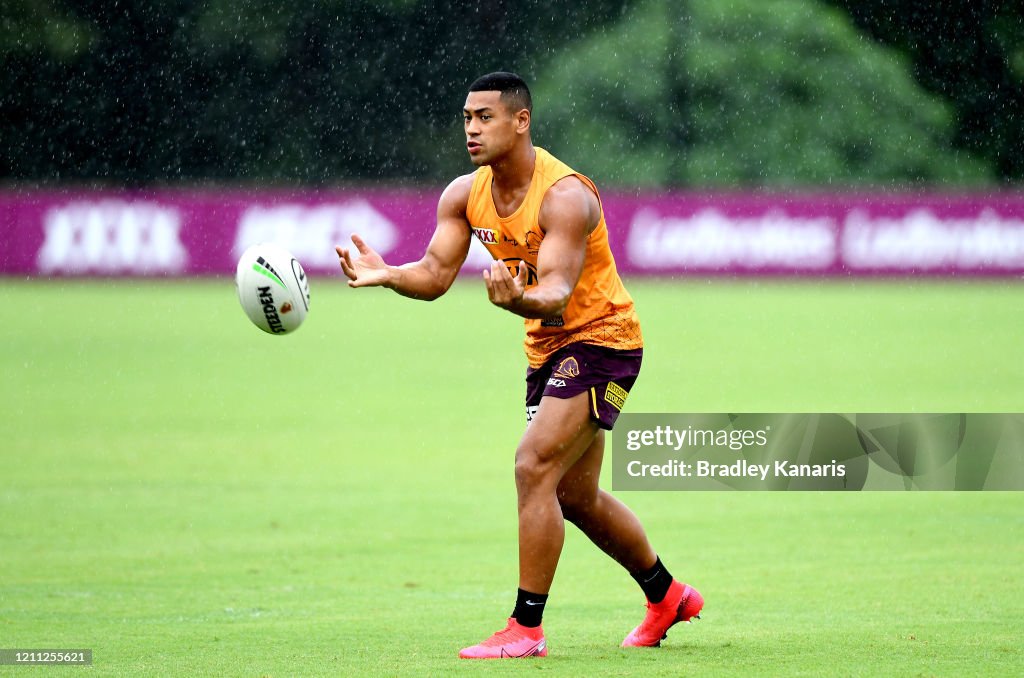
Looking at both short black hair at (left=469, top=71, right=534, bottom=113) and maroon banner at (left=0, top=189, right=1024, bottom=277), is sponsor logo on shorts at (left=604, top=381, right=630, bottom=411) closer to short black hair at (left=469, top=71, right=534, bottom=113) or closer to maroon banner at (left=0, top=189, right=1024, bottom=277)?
short black hair at (left=469, top=71, right=534, bottom=113)

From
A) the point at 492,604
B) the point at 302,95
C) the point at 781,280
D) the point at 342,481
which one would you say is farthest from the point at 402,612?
the point at 302,95

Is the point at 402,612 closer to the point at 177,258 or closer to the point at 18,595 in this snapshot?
the point at 18,595

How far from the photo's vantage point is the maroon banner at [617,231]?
3241 cm

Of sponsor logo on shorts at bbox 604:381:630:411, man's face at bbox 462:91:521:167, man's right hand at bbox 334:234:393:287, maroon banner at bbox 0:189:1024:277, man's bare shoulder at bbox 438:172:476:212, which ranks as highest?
man's face at bbox 462:91:521:167

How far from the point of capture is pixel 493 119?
7117 mm

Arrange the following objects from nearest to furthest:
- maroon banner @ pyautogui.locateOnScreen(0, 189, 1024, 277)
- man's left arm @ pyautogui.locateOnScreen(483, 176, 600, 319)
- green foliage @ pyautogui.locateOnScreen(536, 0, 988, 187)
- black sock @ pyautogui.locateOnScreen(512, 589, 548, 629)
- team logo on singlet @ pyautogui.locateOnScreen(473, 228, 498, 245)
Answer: man's left arm @ pyautogui.locateOnScreen(483, 176, 600, 319) → black sock @ pyautogui.locateOnScreen(512, 589, 548, 629) → team logo on singlet @ pyautogui.locateOnScreen(473, 228, 498, 245) → maroon banner @ pyautogui.locateOnScreen(0, 189, 1024, 277) → green foliage @ pyautogui.locateOnScreen(536, 0, 988, 187)

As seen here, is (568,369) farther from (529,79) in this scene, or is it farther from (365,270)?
(529,79)

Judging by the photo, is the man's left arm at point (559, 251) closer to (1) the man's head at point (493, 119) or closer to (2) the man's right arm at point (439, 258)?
(1) the man's head at point (493, 119)

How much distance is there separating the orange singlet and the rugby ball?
901 mm

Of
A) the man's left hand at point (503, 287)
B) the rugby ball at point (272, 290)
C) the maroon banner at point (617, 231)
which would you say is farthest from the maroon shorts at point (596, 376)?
the maroon banner at point (617, 231)

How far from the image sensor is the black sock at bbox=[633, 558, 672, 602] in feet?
24.1

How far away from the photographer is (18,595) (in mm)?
8438

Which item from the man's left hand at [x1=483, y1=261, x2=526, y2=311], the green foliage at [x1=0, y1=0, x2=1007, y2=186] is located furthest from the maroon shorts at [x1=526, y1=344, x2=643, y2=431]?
the green foliage at [x1=0, y1=0, x2=1007, y2=186]

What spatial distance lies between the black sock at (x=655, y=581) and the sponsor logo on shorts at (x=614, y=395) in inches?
32.2
